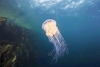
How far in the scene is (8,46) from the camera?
330 inches

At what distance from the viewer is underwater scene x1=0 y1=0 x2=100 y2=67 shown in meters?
8.35

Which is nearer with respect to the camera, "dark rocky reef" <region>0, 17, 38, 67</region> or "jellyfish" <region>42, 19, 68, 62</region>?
"dark rocky reef" <region>0, 17, 38, 67</region>

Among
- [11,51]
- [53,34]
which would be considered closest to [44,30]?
[53,34]

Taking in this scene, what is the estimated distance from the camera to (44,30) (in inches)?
342

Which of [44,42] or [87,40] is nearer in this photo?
[44,42]

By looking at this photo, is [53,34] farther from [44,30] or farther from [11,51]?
[11,51]

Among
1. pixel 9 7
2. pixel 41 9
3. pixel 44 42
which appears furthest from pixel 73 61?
pixel 9 7

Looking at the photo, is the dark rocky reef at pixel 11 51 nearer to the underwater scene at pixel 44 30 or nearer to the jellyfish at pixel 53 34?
the underwater scene at pixel 44 30

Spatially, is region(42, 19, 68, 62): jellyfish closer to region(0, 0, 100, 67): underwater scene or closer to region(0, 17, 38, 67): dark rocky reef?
region(0, 0, 100, 67): underwater scene

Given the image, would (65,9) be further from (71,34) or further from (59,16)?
(71,34)

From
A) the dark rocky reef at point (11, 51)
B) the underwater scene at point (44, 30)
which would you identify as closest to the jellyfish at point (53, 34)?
the underwater scene at point (44, 30)

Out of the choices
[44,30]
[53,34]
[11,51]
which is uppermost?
[44,30]

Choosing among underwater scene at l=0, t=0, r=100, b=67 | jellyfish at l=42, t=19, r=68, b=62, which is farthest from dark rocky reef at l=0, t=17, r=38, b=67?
jellyfish at l=42, t=19, r=68, b=62

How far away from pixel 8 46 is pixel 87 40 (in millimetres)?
22235
